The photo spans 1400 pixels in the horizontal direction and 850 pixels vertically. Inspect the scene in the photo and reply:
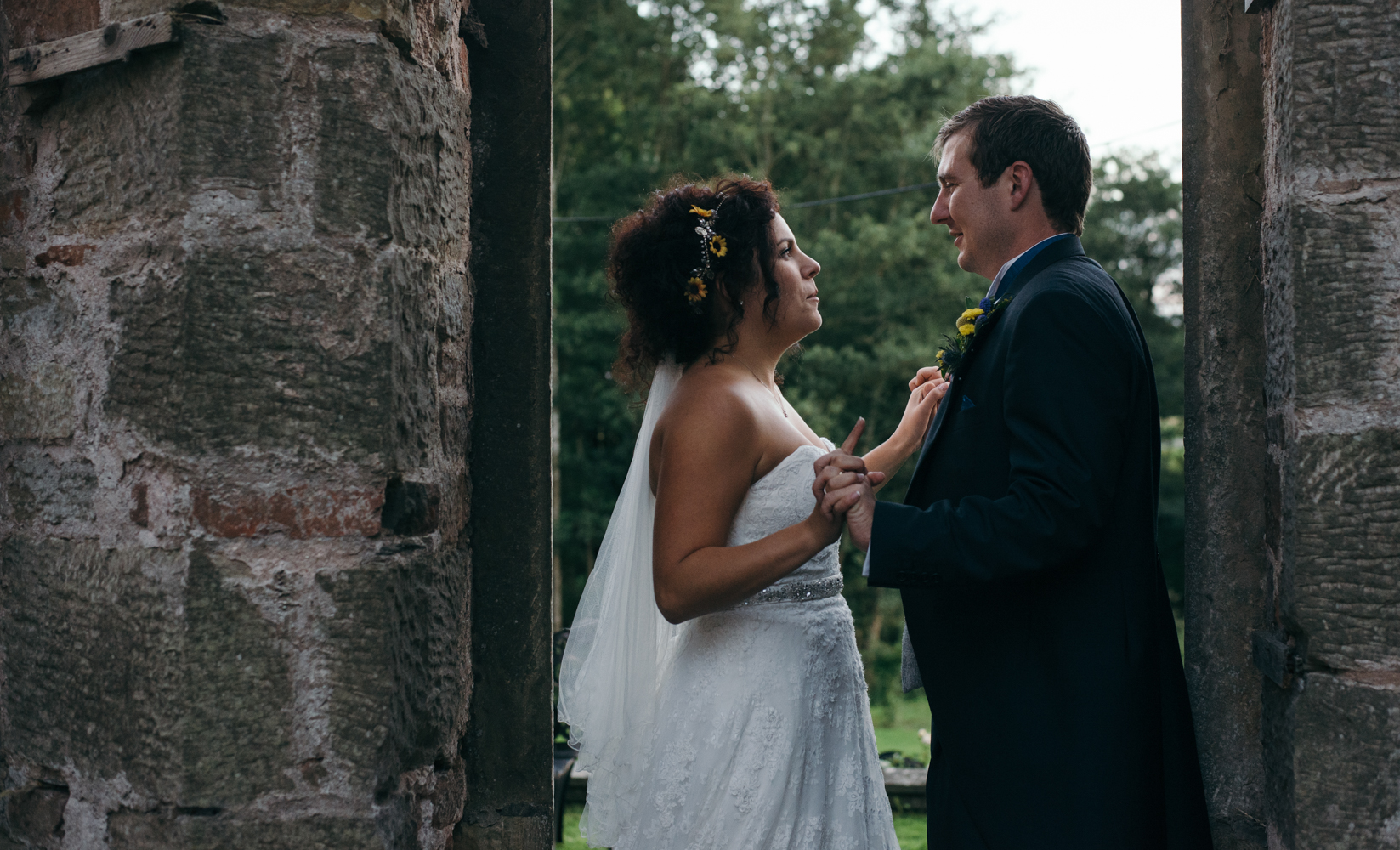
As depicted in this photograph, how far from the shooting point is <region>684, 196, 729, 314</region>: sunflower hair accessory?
2545mm

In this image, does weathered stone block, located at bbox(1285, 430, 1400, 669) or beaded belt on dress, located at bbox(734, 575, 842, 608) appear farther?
beaded belt on dress, located at bbox(734, 575, 842, 608)

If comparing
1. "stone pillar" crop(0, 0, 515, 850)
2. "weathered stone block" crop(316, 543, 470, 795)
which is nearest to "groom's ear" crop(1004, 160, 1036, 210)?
"stone pillar" crop(0, 0, 515, 850)

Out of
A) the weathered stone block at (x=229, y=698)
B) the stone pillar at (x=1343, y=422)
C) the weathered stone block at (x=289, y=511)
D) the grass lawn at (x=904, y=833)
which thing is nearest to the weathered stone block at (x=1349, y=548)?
the stone pillar at (x=1343, y=422)

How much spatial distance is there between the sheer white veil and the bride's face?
0.98ft

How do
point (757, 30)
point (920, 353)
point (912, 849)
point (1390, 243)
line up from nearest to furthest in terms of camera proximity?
point (1390, 243), point (912, 849), point (920, 353), point (757, 30)

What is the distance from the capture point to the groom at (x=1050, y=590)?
6.11 ft

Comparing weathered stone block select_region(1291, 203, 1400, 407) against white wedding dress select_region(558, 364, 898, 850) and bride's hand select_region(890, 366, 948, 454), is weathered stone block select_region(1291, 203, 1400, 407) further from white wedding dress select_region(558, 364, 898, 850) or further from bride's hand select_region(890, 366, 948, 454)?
bride's hand select_region(890, 366, 948, 454)

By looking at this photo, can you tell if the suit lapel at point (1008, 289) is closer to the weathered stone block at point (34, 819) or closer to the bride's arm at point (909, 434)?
the bride's arm at point (909, 434)

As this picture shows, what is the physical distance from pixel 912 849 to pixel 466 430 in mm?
3712

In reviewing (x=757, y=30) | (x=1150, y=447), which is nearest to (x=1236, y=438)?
(x=1150, y=447)

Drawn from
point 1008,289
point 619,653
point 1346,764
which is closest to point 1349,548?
point 1346,764

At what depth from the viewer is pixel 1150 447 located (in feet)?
6.58

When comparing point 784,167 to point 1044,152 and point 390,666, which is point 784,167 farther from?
point 390,666

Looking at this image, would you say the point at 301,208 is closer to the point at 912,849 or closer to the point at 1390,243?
the point at 1390,243
